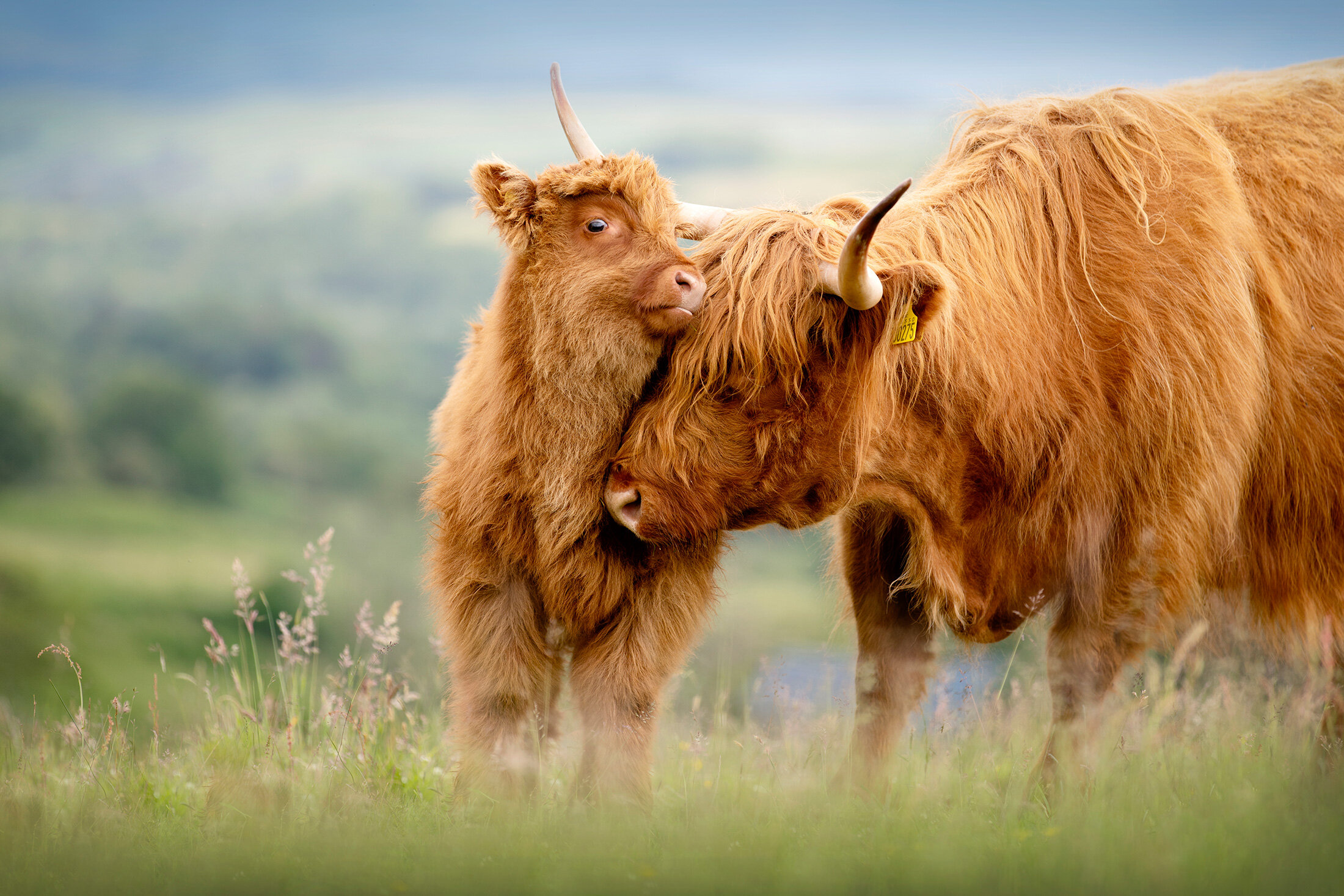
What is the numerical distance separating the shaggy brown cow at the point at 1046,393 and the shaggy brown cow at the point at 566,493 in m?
0.15

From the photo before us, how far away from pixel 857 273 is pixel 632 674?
1.24 meters

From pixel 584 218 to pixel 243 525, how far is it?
90.4 feet

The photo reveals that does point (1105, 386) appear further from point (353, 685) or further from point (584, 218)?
point (353, 685)

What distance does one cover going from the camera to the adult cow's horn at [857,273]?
2.61 meters

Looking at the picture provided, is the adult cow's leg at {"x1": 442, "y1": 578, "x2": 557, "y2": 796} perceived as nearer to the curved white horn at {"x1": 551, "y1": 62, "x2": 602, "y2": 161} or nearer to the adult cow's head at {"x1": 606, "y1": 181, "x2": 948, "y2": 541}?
the adult cow's head at {"x1": 606, "y1": 181, "x2": 948, "y2": 541}

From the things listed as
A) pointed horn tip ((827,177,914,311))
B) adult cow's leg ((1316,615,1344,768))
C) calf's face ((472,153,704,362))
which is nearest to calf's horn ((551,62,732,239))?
calf's face ((472,153,704,362))

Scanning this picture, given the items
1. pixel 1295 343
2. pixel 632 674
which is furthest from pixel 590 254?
pixel 1295 343

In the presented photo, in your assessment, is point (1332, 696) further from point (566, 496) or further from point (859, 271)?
→ point (566, 496)

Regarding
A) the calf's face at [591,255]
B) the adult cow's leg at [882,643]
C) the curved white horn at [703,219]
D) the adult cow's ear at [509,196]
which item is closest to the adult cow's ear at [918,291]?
the calf's face at [591,255]

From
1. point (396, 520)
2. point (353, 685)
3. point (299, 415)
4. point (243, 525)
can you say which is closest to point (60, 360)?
point (299, 415)

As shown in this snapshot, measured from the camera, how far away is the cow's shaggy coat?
2.90 meters

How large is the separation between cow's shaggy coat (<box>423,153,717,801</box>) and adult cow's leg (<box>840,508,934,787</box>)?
0.78 metres

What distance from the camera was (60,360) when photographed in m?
35.0

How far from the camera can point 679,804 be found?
9.55ft
